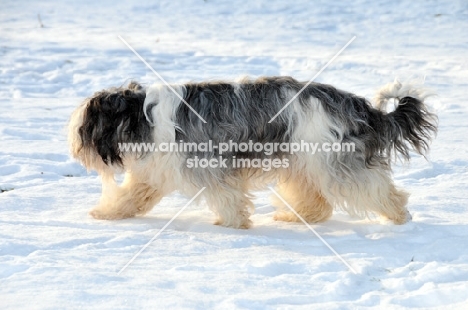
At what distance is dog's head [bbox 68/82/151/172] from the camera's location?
16.0 feet

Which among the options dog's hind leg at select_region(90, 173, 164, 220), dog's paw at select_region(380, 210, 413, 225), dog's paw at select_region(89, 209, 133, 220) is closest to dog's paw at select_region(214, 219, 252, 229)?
dog's hind leg at select_region(90, 173, 164, 220)

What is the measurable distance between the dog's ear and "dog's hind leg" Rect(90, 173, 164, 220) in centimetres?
30

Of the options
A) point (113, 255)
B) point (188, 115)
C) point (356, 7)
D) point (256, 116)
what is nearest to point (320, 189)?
point (256, 116)

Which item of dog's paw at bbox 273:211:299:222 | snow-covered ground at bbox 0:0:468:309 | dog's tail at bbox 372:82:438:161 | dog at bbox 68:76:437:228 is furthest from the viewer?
dog's paw at bbox 273:211:299:222

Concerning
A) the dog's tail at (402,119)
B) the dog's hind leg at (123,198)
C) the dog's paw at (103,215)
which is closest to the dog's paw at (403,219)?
the dog's tail at (402,119)

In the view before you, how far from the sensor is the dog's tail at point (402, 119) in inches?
195

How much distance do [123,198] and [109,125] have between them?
1.79 ft

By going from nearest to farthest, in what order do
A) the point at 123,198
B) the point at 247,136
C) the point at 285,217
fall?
the point at 247,136 → the point at 123,198 → the point at 285,217

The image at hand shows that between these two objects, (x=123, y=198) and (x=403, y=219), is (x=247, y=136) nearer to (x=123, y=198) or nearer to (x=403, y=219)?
(x=123, y=198)

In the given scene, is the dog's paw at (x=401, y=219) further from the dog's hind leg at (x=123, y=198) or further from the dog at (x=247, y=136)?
the dog's hind leg at (x=123, y=198)

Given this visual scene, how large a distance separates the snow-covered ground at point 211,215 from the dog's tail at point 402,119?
0.52 metres

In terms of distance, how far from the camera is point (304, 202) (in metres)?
5.22

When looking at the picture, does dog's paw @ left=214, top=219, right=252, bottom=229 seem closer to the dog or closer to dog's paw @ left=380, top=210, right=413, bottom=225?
the dog

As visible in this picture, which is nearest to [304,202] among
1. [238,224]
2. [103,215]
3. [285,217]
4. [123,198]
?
[285,217]
